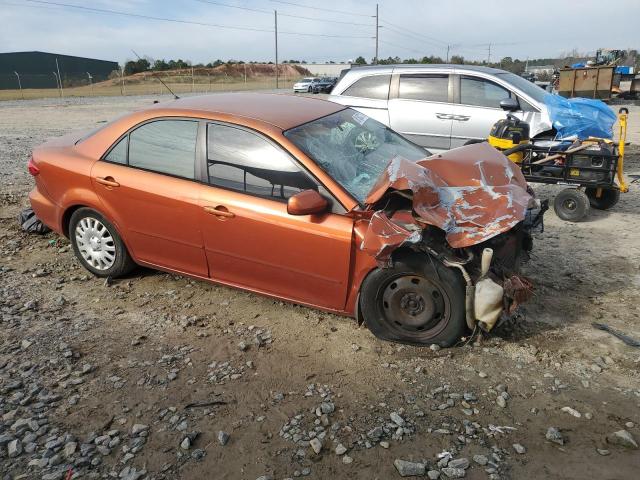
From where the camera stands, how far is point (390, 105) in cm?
802

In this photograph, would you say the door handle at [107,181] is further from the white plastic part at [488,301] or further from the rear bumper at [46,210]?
the white plastic part at [488,301]

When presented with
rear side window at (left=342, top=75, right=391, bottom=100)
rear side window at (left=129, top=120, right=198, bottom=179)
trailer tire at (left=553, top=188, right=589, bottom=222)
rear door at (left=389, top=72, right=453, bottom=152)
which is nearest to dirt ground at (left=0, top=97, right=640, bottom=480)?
rear side window at (left=129, top=120, right=198, bottom=179)

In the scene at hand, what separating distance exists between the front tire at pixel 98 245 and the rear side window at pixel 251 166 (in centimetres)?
122

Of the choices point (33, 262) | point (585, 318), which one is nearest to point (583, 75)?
point (585, 318)

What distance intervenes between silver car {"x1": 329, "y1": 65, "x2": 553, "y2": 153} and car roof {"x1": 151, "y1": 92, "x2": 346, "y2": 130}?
362cm

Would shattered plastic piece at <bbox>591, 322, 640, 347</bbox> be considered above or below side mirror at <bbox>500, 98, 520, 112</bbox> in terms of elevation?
below

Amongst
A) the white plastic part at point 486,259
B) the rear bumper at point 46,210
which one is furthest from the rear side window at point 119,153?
the white plastic part at point 486,259

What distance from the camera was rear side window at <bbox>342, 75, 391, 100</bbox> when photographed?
8125 mm

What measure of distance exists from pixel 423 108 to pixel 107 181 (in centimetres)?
522

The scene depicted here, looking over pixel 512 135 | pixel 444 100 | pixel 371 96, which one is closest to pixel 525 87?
pixel 444 100

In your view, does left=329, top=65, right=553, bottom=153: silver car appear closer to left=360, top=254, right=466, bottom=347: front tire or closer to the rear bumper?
left=360, top=254, right=466, bottom=347: front tire

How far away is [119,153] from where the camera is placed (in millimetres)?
4207

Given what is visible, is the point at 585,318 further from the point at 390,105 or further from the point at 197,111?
the point at 390,105

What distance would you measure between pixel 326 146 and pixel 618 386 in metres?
2.49
